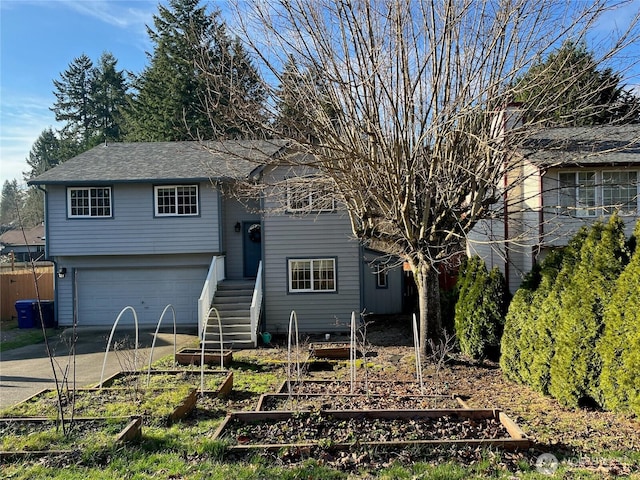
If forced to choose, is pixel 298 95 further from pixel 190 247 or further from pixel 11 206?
pixel 11 206

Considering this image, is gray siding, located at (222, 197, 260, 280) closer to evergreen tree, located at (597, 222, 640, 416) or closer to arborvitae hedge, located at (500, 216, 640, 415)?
arborvitae hedge, located at (500, 216, 640, 415)

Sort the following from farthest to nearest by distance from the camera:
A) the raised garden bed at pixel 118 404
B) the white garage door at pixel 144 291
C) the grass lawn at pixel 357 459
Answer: the white garage door at pixel 144 291 < the raised garden bed at pixel 118 404 < the grass lawn at pixel 357 459

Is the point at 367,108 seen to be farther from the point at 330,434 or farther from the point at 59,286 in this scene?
the point at 59,286

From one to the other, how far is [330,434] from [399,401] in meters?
1.71

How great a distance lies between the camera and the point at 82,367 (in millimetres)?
9875

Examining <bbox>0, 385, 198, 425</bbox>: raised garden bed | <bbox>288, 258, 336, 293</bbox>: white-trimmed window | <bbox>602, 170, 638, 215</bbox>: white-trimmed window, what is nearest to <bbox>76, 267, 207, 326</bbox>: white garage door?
<bbox>288, 258, 336, 293</bbox>: white-trimmed window

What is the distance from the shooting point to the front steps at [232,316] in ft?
39.4

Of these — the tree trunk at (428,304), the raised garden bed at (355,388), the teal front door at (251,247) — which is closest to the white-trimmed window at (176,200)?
the teal front door at (251,247)

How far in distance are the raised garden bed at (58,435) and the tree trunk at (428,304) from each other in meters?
5.99

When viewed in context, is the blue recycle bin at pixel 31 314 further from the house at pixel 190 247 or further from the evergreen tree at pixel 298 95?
the evergreen tree at pixel 298 95

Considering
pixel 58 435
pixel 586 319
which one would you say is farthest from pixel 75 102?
pixel 586 319

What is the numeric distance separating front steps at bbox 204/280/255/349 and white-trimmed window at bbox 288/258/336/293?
1390 millimetres

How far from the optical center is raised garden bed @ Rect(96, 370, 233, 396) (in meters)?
6.97

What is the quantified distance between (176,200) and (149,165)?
5.95 ft
